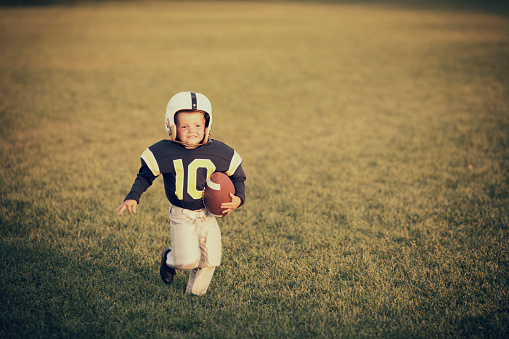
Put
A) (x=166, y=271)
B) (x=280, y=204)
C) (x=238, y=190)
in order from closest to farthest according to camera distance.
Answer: (x=238, y=190), (x=166, y=271), (x=280, y=204)

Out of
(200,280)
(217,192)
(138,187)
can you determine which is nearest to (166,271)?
(200,280)

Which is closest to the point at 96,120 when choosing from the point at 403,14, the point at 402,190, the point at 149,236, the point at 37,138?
the point at 37,138

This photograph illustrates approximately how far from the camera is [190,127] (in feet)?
11.0

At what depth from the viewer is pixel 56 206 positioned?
523 centimetres

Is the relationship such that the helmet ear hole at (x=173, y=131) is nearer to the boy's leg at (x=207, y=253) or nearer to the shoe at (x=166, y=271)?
the boy's leg at (x=207, y=253)

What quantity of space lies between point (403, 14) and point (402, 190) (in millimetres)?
31202

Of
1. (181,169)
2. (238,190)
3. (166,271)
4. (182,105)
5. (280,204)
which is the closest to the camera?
(182,105)

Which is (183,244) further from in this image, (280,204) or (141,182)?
(280,204)

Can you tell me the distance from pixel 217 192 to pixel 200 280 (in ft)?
2.53

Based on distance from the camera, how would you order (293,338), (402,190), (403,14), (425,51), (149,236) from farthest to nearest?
(403,14)
(425,51)
(402,190)
(149,236)
(293,338)

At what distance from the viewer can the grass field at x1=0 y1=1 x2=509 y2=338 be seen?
11.1ft

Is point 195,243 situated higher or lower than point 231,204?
lower

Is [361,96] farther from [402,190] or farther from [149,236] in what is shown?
[149,236]

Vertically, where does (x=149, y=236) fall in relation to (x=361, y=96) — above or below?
below
